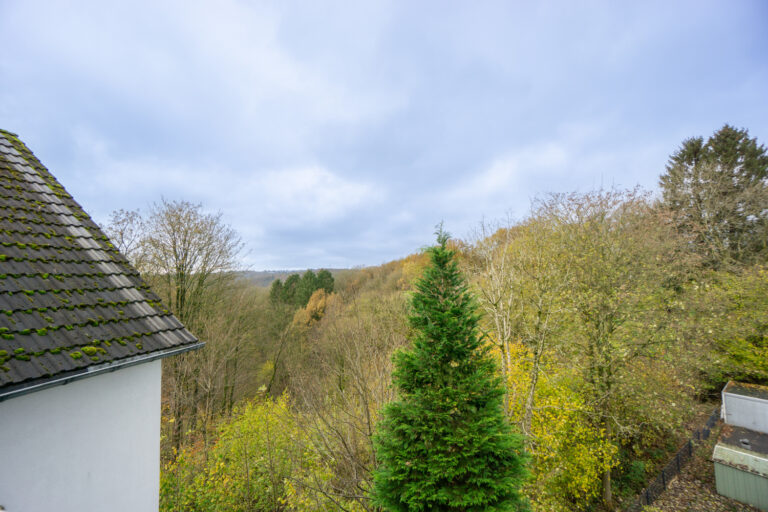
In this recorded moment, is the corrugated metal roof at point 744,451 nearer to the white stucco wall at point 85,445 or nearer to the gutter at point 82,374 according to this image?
the white stucco wall at point 85,445

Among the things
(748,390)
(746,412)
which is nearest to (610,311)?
(746,412)

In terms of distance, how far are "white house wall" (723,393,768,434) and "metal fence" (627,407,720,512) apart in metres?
1.42

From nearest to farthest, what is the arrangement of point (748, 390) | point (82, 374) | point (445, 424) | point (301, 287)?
1. point (82, 374)
2. point (445, 424)
3. point (748, 390)
4. point (301, 287)

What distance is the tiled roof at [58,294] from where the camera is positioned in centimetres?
224

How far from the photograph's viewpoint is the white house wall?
1234 centimetres

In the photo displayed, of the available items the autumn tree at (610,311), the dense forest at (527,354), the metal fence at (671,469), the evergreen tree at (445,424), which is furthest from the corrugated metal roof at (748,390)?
the evergreen tree at (445,424)

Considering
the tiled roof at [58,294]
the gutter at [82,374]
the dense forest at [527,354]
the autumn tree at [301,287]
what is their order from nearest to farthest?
1. the gutter at [82,374]
2. the tiled roof at [58,294]
3. the dense forest at [527,354]
4. the autumn tree at [301,287]


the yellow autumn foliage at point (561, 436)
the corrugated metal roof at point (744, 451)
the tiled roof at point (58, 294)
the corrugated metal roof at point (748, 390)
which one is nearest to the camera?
the tiled roof at point (58, 294)

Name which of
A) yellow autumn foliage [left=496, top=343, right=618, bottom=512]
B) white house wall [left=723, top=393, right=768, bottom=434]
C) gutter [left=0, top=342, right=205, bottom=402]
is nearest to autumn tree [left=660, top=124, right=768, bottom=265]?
white house wall [left=723, top=393, right=768, bottom=434]

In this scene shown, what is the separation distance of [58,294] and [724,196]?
2943 centimetres

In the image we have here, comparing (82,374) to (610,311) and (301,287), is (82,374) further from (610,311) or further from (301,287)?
(301,287)

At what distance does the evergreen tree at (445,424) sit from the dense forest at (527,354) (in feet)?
0.19

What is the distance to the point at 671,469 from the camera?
11906 millimetres

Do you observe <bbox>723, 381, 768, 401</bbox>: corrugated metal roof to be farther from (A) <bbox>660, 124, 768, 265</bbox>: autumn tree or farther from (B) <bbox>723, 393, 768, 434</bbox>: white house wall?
(A) <bbox>660, 124, 768, 265</bbox>: autumn tree
